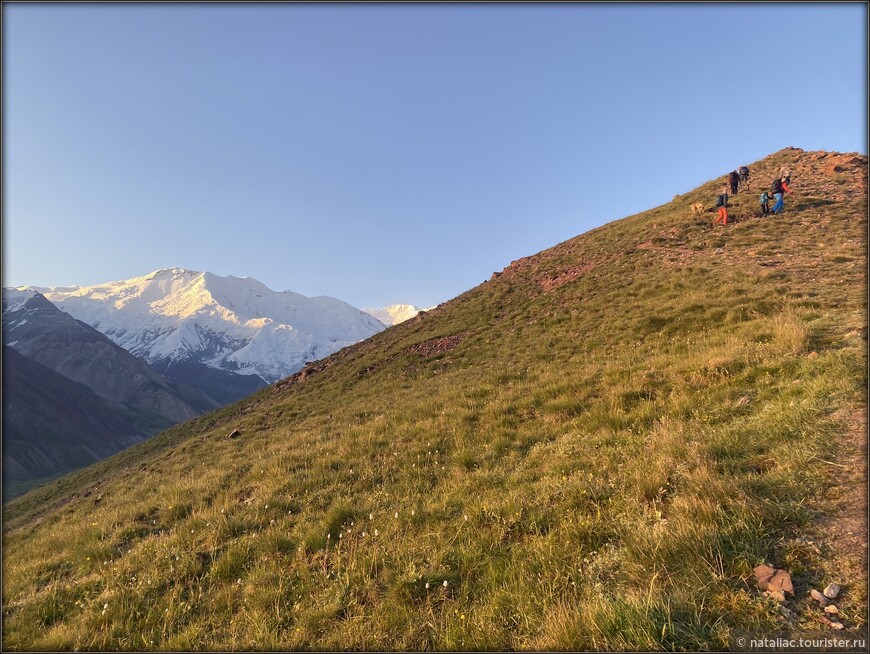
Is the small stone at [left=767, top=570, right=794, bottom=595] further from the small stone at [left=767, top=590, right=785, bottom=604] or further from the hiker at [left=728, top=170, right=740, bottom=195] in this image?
the hiker at [left=728, top=170, right=740, bottom=195]

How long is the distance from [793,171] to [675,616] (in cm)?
4573

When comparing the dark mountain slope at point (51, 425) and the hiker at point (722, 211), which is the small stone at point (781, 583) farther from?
the dark mountain slope at point (51, 425)

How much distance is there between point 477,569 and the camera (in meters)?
5.09

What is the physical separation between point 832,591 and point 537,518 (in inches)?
119

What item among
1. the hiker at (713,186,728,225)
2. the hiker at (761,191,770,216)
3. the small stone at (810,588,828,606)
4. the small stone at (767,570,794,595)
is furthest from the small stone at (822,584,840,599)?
the hiker at (761,191,770,216)

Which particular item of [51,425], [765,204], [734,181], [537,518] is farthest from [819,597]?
[51,425]

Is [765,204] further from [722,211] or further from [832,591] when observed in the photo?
[832,591]

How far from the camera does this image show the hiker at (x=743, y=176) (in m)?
34.2

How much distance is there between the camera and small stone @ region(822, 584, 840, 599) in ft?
10.6

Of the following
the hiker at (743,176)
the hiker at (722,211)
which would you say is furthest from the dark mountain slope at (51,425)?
the hiker at (743,176)

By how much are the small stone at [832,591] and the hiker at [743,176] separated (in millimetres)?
39807

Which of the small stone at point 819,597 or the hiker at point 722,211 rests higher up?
the hiker at point 722,211

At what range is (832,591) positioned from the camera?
3.25 meters

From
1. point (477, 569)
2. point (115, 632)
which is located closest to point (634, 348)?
point (477, 569)
